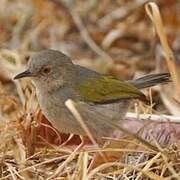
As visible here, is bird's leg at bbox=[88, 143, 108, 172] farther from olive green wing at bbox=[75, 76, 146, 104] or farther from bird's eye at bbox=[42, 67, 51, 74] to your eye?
bird's eye at bbox=[42, 67, 51, 74]

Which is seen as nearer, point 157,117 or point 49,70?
point 49,70

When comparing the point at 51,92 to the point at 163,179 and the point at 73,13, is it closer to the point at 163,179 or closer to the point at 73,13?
the point at 163,179

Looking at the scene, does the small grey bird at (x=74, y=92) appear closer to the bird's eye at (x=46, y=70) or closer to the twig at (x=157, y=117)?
the bird's eye at (x=46, y=70)

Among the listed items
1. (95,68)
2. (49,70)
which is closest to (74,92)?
(49,70)

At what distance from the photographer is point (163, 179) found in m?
4.09

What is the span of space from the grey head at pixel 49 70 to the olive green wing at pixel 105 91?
0.36ft

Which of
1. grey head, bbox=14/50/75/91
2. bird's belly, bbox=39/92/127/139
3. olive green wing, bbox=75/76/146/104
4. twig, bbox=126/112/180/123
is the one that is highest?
grey head, bbox=14/50/75/91

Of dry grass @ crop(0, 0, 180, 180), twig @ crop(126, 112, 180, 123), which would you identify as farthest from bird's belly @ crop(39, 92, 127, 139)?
twig @ crop(126, 112, 180, 123)

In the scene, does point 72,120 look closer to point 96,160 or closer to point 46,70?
point 96,160

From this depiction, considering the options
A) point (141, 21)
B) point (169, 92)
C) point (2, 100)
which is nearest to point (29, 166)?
point (2, 100)

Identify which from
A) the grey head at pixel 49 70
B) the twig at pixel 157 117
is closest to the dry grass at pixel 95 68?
the twig at pixel 157 117

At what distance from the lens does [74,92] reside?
5039mm

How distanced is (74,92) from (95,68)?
8.34 feet

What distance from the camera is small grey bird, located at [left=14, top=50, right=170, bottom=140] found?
4.84 meters
